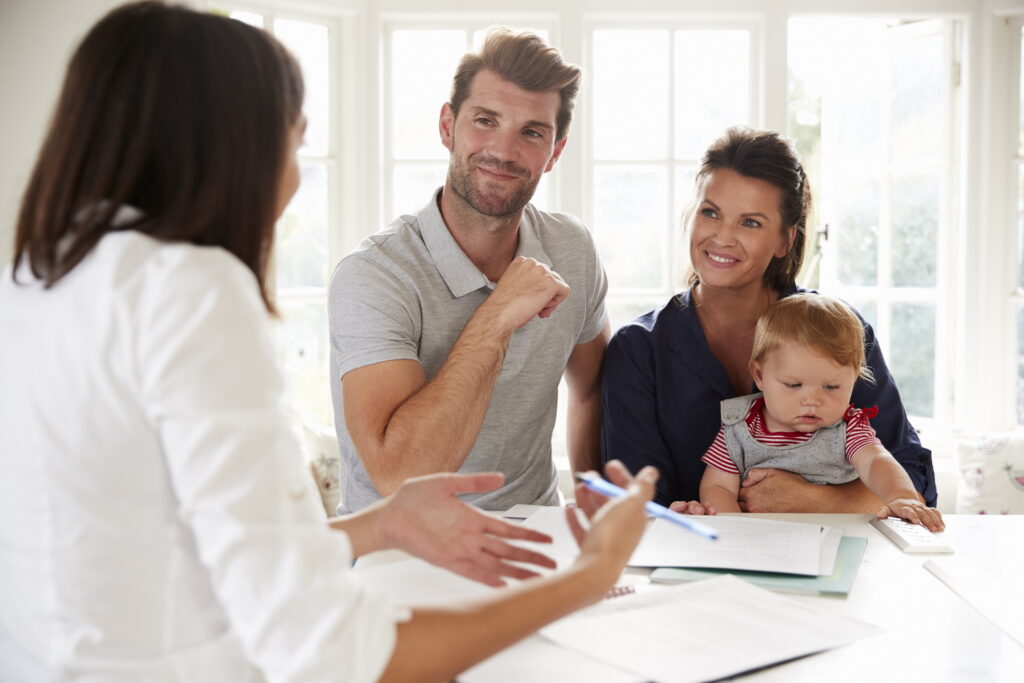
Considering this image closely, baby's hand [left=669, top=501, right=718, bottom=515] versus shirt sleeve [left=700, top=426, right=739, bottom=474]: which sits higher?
shirt sleeve [left=700, top=426, right=739, bottom=474]

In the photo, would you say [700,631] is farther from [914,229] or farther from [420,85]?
[914,229]

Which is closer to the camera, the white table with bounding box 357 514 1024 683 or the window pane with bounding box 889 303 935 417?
the white table with bounding box 357 514 1024 683

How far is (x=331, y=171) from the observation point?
361cm

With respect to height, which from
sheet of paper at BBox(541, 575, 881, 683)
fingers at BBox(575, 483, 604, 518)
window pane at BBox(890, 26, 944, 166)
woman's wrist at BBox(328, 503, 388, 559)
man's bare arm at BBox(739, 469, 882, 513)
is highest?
window pane at BBox(890, 26, 944, 166)

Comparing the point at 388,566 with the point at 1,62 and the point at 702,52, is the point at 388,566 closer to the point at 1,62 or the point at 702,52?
the point at 1,62

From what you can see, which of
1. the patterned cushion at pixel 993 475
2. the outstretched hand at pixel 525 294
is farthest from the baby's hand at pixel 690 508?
the patterned cushion at pixel 993 475

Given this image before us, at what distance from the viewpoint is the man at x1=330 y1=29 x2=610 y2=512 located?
176cm

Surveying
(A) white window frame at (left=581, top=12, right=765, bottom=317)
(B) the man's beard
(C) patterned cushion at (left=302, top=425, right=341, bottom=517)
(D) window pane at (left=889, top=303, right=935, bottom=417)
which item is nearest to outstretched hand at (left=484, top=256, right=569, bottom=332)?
(B) the man's beard

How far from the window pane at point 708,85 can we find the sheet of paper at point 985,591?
247cm

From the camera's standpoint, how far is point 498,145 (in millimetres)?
2074

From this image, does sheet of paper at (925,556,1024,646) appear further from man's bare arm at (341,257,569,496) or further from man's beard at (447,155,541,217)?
man's beard at (447,155,541,217)

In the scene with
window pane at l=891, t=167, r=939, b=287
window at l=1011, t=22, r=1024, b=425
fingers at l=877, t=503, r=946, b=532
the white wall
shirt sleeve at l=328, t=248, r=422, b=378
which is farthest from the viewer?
window pane at l=891, t=167, r=939, b=287

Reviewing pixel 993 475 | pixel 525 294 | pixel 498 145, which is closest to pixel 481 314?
pixel 525 294

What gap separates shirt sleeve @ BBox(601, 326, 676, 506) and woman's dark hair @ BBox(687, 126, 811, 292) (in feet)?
1.28
